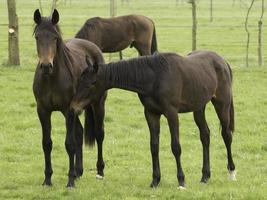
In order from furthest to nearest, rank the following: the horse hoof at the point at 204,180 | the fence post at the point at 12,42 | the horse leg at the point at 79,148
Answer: the fence post at the point at 12,42 < the horse leg at the point at 79,148 < the horse hoof at the point at 204,180

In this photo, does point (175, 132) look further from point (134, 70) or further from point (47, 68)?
point (47, 68)

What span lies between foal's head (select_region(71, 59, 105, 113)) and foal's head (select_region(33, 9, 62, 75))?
46 cm

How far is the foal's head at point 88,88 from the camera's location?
7931 millimetres

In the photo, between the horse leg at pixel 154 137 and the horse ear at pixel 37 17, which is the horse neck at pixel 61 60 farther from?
the horse leg at pixel 154 137

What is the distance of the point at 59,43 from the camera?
27.1ft

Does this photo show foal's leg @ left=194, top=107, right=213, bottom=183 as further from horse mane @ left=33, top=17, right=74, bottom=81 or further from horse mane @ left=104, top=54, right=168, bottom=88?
horse mane @ left=33, top=17, right=74, bottom=81

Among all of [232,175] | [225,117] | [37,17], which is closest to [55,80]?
[37,17]

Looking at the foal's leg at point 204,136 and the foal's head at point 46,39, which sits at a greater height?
the foal's head at point 46,39

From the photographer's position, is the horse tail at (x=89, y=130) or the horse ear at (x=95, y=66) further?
the horse tail at (x=89, y=130)

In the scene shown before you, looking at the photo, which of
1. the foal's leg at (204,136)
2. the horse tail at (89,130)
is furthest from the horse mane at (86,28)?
the foal's leg at (204,136)

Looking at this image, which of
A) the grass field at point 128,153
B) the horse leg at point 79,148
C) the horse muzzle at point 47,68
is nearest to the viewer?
the horse muzzle at point 47,68

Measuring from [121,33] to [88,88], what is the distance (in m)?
10.1

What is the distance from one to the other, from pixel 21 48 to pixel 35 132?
16270 mm

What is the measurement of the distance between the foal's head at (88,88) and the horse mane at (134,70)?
0.14 meters
